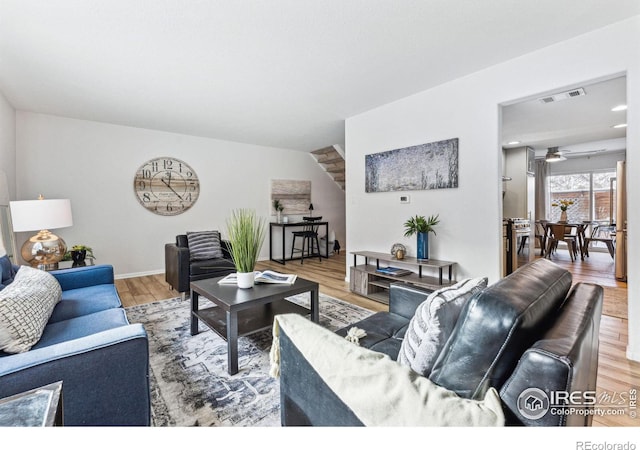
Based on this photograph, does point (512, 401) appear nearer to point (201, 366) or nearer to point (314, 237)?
point (201, 366)

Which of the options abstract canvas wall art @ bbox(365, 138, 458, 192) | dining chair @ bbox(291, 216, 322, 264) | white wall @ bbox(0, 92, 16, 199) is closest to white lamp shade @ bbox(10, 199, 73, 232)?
white wall @ bbox(0, 92, 16, 199)

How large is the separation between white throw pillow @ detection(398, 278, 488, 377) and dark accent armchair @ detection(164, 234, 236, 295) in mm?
2491

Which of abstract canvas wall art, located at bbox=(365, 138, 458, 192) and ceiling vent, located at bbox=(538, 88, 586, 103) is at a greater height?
ceiling vent, located at bbox=(538, 88, 586, 103)

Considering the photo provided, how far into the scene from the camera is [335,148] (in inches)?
231

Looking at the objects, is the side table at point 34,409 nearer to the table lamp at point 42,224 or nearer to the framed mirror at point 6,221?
the table lamp at point 42,224

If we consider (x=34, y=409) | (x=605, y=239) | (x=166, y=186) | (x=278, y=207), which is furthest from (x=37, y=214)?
(x=605, y=239)

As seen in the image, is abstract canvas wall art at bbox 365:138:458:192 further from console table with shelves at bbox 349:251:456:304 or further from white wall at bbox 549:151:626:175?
white wall at bbox 549:151:626:175

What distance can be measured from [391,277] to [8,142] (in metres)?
4.59

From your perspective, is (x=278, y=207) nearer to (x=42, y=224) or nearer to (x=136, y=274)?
(x=136, y=274)

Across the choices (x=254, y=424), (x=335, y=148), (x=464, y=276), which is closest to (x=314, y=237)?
(x=335, y=148)

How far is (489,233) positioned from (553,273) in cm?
188

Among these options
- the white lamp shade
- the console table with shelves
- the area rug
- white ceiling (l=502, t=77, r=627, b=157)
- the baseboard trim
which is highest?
white ceiling (l=502, t=77, r=627, b=157)

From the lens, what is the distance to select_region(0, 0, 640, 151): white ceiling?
1.89 meters

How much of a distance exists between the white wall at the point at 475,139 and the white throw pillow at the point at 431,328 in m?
2.01
